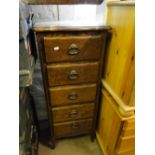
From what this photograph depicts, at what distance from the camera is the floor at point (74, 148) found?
1383mm

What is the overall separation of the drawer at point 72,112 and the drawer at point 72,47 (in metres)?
0.42

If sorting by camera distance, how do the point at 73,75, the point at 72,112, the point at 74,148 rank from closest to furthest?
the point at 73,75
the point at 72,112
the point at 74,148

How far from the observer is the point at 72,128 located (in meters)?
1.34

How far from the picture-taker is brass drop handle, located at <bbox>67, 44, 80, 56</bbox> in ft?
3.12

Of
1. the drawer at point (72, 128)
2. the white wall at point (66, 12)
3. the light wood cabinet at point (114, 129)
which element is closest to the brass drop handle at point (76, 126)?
the drawer at point (72, 128)

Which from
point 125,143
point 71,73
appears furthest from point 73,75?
point 125,143

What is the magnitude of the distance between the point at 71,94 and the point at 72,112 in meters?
0.19

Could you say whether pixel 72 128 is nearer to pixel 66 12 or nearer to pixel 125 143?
pixel 125 143

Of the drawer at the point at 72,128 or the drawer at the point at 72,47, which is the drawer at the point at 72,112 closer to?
the drawer at the point at 72,128

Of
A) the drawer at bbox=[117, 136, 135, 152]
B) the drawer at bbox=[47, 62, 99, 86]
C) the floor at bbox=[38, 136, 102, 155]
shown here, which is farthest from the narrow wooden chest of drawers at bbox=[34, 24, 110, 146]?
the drawer at bbox=[117, 136, 135, 152]

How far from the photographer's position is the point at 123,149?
1123 mm

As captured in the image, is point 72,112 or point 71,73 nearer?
point 71,73
